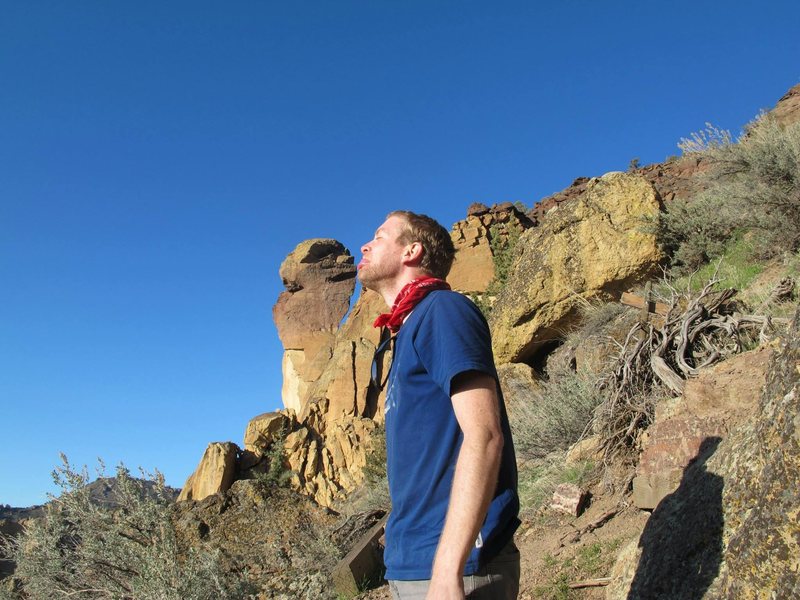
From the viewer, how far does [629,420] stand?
549cm

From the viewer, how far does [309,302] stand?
31484mm

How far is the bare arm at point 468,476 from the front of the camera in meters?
1.57

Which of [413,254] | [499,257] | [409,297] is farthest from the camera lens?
[499,257]

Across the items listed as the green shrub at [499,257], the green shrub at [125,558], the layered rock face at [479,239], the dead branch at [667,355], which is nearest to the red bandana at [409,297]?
the dead branch at [667,355]

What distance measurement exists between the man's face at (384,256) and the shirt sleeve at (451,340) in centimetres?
36

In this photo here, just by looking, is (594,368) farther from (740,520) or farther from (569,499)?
(740,520)

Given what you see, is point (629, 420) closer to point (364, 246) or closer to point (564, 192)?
point (364, 246)

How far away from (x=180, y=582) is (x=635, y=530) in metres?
3.97

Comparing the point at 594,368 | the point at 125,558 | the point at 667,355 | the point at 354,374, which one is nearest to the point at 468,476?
the point at 667,355

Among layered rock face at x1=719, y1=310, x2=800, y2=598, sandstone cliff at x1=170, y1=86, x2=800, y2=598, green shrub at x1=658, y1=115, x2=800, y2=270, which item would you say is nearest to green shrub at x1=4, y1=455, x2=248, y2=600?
sandstone cliff at x1=170, y1=86, x2=800, y2=598

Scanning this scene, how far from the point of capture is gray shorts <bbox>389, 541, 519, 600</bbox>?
1.68m

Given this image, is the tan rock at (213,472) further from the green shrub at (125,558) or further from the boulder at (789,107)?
the boulder at (789,107)

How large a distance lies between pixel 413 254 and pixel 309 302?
29.6 meters

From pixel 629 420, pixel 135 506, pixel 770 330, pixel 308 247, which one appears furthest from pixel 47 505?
pixel 308 247
